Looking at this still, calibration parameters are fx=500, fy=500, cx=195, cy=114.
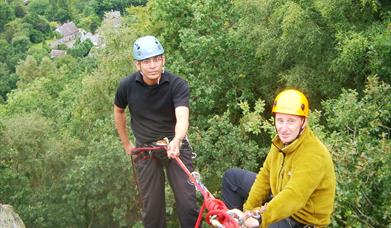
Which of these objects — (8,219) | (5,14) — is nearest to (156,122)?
(8,219)

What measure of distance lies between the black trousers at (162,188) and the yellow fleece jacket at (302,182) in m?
1.42

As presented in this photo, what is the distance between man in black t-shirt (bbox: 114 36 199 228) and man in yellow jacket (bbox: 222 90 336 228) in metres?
1.16

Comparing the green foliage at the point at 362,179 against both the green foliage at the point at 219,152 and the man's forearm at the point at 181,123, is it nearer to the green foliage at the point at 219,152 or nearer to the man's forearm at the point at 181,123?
the man's forearm at the point at 181,123

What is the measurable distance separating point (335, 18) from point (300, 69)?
1.77 metres

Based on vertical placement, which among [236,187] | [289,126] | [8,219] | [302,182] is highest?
[289,126]

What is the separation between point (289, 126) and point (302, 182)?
0.41 m

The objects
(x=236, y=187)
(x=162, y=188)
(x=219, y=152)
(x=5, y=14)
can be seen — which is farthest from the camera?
(x=5, y=14)

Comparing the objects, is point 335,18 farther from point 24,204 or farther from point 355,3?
point 24,204

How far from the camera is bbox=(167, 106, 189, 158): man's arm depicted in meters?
4.43

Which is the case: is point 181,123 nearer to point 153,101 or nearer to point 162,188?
point 153,101

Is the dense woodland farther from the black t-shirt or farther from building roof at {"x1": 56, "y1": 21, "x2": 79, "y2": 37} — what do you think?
building roof at {"x1": 56, "y1": 21, "x2": 79, "y2": 37}

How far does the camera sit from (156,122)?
5094mm

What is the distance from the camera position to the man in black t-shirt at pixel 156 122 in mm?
4781

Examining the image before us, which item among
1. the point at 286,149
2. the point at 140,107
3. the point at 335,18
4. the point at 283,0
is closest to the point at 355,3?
the point at 335,18
